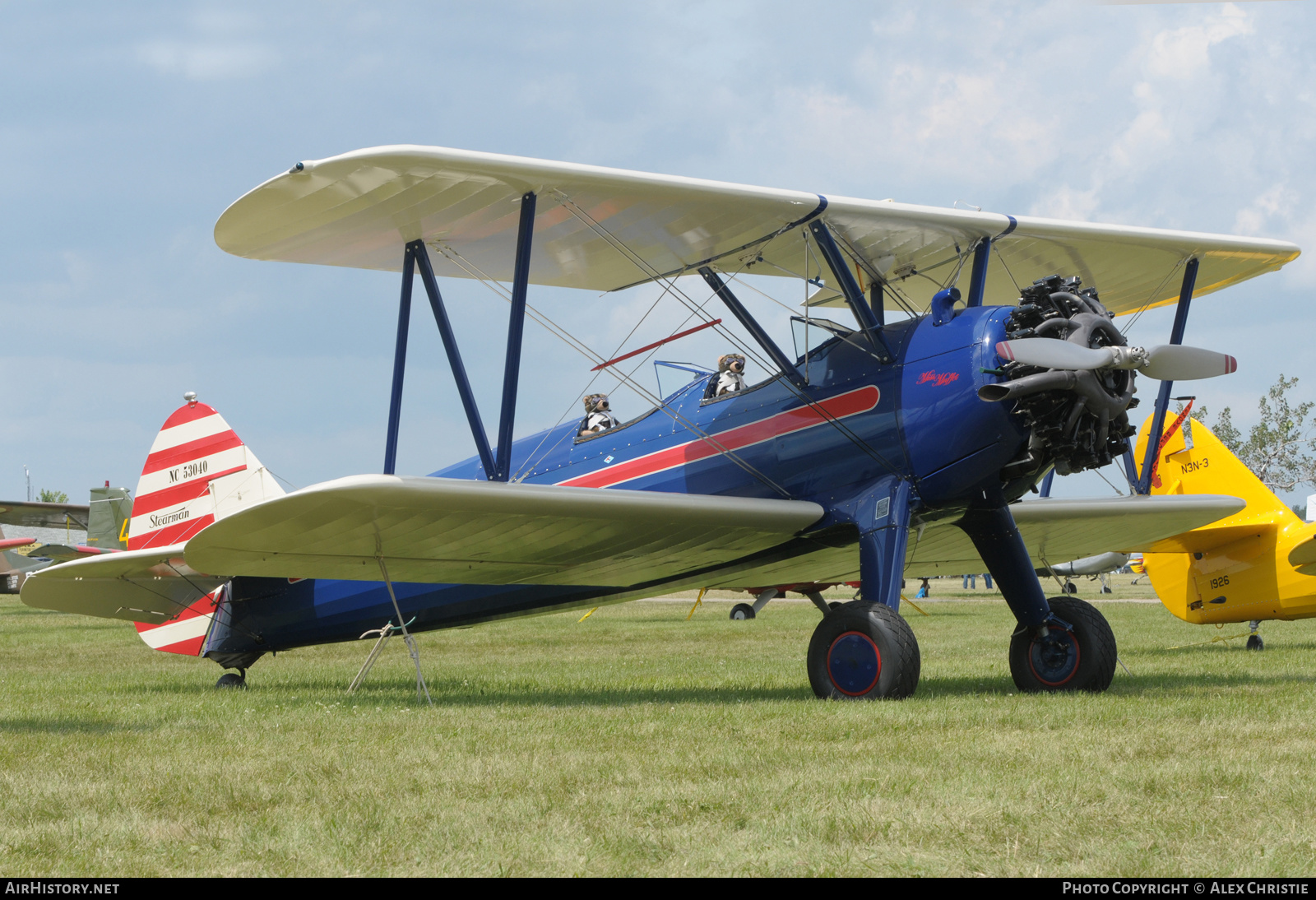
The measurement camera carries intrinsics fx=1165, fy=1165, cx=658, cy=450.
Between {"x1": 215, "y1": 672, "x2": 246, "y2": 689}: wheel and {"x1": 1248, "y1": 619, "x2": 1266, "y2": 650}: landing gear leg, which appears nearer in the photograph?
{"x1": 215, "y1": 672, "x2": 246, "y2": 689}: wheel

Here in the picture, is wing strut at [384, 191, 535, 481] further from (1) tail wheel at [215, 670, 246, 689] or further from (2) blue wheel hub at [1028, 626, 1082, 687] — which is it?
(2) blue wheel hub at [1028, 626, 1082, 687]

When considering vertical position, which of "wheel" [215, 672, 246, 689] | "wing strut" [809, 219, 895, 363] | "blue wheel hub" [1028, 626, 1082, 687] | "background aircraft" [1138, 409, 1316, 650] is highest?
"wing strut" [809, 219, 895, 363]

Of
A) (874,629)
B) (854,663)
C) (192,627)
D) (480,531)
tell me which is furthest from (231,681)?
(874,629)

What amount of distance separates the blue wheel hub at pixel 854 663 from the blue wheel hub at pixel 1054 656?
71.7 inches

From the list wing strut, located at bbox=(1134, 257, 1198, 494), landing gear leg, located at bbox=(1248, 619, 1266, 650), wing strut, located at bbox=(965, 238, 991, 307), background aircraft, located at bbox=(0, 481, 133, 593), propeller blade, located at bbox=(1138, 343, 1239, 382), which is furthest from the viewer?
background aircraft, located at bbox=(0, 481, 133, 593)

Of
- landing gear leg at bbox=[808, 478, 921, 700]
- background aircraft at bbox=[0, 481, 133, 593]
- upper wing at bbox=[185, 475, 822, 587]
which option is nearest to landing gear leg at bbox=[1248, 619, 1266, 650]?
upper wing at bbox=[185, 475, 822, 587]

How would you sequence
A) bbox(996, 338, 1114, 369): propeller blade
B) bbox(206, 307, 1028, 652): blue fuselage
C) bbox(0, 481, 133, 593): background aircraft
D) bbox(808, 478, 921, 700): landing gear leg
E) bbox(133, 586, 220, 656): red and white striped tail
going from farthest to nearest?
bbox(0, 481, 133, 593): background aircraft, bbox(133, 586, 220, 656): red and white striped tail, bbox(206, 307, 1028, 652): blue fuselage, bbox(808, 478, 921, 700): landing gear leg, bbox(996, 338, 1114, 369): propeller blade

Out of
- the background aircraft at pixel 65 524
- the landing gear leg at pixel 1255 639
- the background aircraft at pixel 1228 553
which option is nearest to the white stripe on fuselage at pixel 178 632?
the background aircraft at pixel 1228 553

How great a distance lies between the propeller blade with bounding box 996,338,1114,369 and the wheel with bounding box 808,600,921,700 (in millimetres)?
1764

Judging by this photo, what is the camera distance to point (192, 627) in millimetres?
11016

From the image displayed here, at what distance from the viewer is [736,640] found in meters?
16.8

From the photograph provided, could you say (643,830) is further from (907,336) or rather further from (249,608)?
(249,608)

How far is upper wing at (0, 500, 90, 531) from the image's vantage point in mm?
31869

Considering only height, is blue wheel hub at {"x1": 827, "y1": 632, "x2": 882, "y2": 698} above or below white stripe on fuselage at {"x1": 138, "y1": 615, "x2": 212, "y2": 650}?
above
